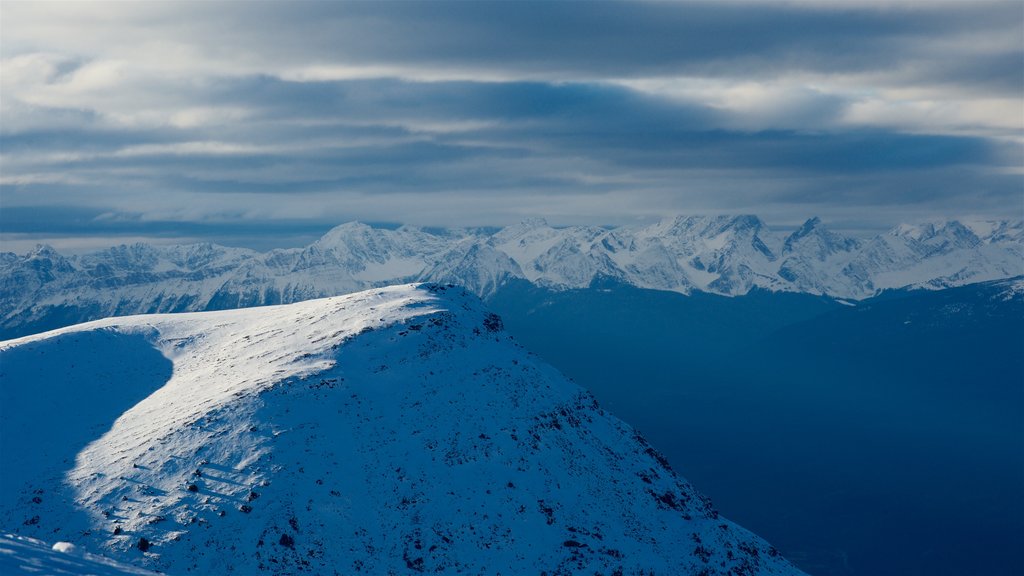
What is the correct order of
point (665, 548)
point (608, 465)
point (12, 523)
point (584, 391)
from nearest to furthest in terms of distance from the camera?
point (12, 523) < point (665, 548) < point (608, 465) < point (584, 391)

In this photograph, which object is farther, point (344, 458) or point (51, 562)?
point (344, 458)

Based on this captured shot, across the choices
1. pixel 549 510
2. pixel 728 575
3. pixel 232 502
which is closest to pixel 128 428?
pixel 232 502

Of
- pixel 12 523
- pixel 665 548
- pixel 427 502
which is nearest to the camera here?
pixel 12 523

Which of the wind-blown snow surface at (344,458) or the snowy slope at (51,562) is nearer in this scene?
the snowy slope at (51,562)

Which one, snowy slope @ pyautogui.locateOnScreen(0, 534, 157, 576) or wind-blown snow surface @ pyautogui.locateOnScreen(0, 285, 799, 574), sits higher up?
snowy slope @ pyautogui.locateOnScreen(0, 534, 157, 576)

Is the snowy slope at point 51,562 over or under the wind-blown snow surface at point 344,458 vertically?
over

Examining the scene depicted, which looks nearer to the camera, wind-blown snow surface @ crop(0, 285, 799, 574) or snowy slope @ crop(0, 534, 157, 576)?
snowy slope @ crop(0, 534, 157, 576)

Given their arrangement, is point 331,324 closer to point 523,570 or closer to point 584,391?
point 584,391

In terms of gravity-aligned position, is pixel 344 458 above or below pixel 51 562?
below
